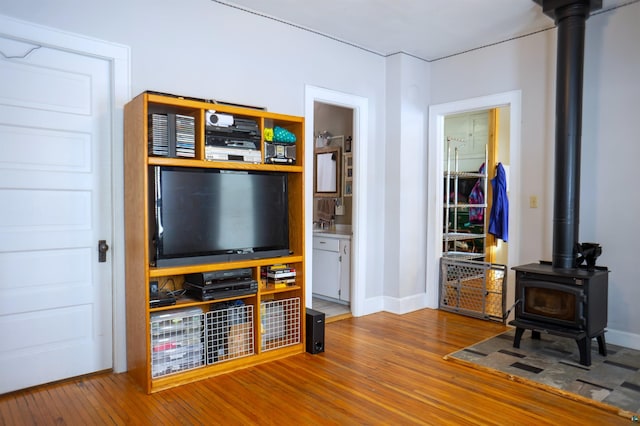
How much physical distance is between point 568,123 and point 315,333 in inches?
101

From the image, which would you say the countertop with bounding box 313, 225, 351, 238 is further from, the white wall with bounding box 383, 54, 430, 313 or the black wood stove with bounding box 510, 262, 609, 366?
the black wood stove with bounding box 510, 262, 609, 366

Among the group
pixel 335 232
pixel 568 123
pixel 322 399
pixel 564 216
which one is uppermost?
pixel 568 123

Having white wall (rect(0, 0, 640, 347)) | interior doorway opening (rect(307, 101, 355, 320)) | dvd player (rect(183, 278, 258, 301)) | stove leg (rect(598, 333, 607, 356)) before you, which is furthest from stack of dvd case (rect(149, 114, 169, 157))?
stove leg (rect(598, 333, 607, 356))

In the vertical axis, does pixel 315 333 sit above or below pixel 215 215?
below

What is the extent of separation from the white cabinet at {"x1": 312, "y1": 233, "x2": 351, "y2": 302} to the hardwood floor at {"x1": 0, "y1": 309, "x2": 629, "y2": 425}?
1366 millimetres

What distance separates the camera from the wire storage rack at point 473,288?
4398mm

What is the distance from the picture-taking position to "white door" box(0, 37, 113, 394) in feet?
8.68

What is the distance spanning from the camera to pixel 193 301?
2.89 meters

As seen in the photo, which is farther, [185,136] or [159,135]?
[185,136]

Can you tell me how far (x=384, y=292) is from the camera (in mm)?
4777

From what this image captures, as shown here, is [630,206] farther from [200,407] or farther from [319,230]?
[200,407]

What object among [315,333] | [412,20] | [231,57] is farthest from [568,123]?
[231,57]

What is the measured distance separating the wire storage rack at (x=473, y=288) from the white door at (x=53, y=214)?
11.0 ft

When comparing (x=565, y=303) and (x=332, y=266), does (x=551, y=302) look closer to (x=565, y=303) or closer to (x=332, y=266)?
(x=565, y=303)
